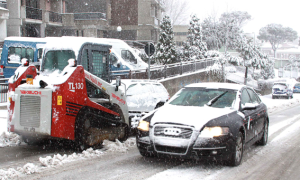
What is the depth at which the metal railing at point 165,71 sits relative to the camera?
60.7ft

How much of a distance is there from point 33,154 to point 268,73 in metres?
49.4

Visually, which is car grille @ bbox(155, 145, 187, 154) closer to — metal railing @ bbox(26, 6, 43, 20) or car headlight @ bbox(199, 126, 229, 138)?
car headlight @ bbox(199, 126, 229, 138)

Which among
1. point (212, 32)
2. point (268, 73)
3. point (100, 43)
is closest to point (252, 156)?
point (100, 43)

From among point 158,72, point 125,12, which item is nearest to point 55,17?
point 125,12

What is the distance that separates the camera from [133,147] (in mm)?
8484

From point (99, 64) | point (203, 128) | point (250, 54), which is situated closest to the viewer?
point (203, 128)

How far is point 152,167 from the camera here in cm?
654

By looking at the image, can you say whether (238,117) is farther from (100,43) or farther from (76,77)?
(100,43)

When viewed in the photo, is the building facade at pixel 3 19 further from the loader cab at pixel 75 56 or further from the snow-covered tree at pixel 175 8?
the snow-covered tree at pixel 175 8

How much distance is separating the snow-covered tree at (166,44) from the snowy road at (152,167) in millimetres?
23312

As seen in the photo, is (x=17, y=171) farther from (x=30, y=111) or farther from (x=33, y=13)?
(x=33, y=13)

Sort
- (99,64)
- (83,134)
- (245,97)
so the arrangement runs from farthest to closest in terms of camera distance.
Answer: (99,64) → (245,97) → (83,134)

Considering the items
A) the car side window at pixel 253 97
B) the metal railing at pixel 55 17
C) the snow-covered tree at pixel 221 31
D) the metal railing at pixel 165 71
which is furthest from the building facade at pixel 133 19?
the car side window at pixel 253 97

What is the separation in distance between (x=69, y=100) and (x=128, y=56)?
14027mm
